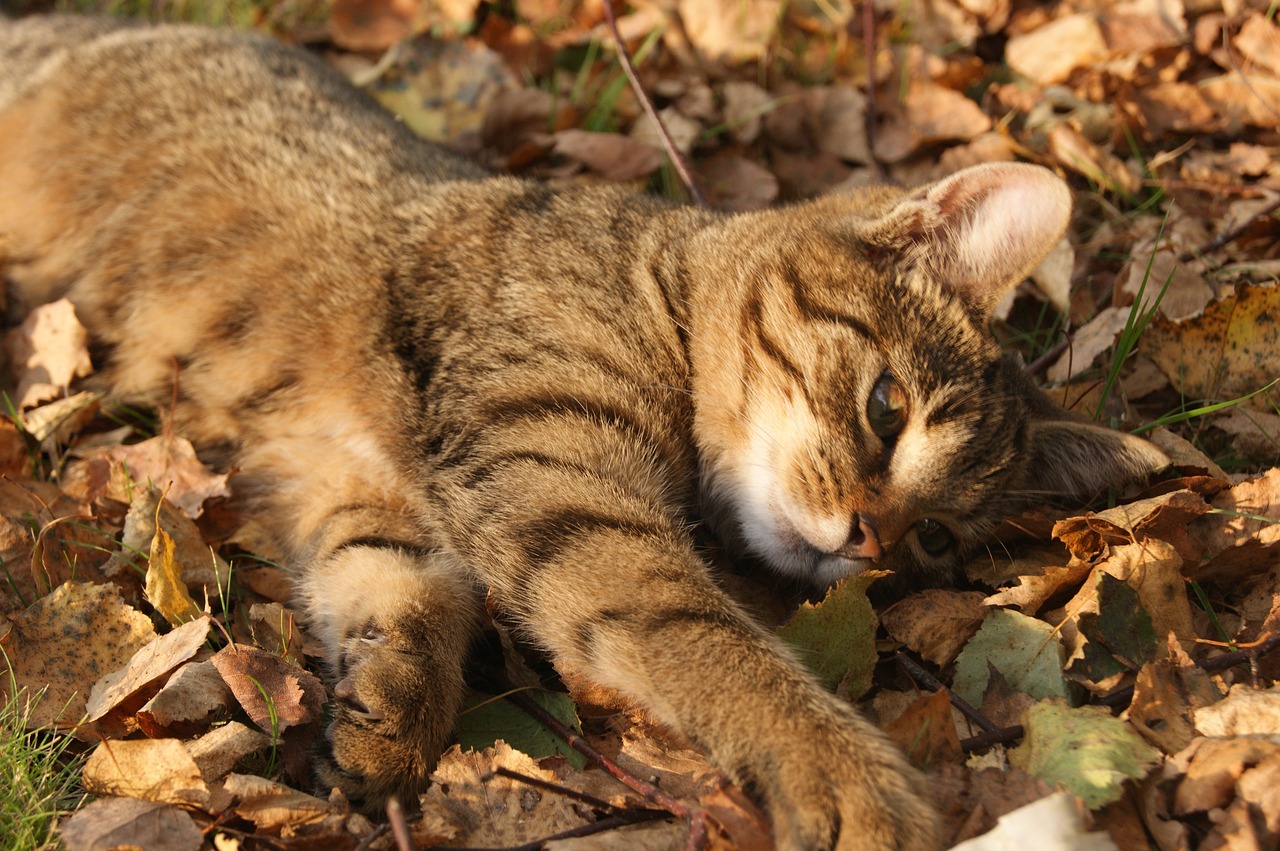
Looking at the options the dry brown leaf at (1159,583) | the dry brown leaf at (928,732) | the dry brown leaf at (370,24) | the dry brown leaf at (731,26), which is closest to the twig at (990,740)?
the dry brown leaf at (928,732)

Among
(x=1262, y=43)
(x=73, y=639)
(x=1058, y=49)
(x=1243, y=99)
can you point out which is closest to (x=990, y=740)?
(x=73, y=639)

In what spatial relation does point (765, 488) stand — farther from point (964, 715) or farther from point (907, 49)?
point (907, 49)

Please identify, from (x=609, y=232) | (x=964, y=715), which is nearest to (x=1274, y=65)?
(x=609, y=232)

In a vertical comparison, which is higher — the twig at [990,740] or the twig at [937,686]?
the twig at [990,740]

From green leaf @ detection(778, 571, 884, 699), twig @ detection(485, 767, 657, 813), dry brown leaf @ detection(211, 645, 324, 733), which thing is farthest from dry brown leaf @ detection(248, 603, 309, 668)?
green leaf @ detection(778, 571, 884, 699)

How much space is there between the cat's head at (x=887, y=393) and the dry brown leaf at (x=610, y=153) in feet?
4.49

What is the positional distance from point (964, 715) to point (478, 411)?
52.9 inches

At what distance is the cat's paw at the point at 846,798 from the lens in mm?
1767

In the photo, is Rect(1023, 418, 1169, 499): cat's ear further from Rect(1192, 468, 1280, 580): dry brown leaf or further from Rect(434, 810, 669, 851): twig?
Rect(434, 810, 669, 851): twig

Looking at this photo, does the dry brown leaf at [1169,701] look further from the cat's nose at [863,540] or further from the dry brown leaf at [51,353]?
the dry brown leaf at [51,353]

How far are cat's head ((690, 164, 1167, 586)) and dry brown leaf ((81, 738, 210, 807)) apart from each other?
4.61 ft

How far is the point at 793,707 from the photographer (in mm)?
1939

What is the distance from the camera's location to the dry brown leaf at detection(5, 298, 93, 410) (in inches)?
121

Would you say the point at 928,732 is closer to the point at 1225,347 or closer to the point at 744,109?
the point at 1225,347
